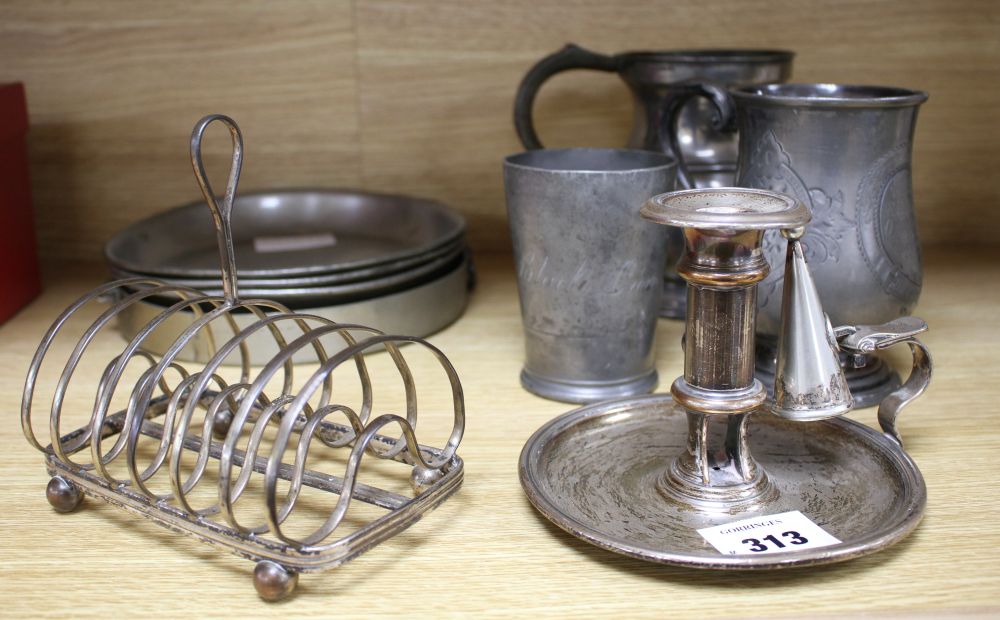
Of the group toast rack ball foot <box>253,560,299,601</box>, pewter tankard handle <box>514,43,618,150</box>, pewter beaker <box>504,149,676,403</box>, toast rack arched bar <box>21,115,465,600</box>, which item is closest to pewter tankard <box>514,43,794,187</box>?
pewter tankard handle <box>514,43,618,150</box>

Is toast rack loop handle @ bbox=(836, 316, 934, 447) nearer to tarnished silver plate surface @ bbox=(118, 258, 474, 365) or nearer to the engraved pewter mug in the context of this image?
the engraved pewter mug

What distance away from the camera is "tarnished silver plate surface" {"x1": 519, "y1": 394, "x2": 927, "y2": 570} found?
633mm

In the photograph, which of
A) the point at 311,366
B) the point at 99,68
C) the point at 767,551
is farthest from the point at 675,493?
the point at 99,68

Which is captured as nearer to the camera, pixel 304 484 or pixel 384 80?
pixel 304 484

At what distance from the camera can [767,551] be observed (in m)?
0.64

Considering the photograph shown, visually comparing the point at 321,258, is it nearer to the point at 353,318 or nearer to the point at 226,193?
the point at 353,318

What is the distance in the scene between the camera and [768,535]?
67 centimetres

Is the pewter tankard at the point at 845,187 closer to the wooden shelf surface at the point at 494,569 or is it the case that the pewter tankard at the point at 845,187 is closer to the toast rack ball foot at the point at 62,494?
the wooden shelf surface at the point at 494,569

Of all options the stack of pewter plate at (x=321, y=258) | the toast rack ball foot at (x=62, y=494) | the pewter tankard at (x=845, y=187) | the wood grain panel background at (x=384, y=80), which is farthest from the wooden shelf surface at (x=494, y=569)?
the wood grain panel background at (x=384, y=80)

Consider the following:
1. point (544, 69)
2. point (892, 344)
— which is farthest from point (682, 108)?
point (892, 344)

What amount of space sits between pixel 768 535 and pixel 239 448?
42 cm

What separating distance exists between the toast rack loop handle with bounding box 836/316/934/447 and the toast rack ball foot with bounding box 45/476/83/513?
0.58m

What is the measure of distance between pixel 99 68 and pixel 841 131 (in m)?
0.93

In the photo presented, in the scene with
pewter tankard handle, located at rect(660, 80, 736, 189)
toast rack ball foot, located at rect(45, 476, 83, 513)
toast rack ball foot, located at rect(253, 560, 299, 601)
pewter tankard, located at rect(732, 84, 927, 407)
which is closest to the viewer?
toast rack ball foot, located at rect(253, 560, 299, 601)
